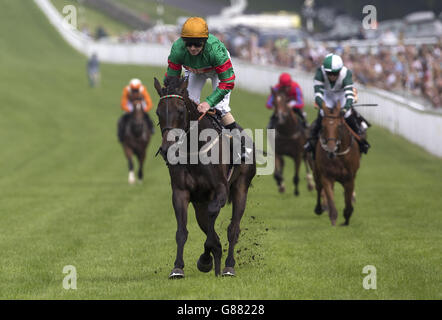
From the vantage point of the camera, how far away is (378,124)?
33375 mm

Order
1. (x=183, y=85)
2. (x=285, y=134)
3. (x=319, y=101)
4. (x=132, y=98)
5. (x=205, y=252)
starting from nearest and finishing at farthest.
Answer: (x=183, y=85), (x=205, y=252), (x=319, y=101), (x=285, y=134), (x=132, y=98)

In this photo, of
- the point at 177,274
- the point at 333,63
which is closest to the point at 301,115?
the point at 333,63

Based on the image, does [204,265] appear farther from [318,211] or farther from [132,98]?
[132,98]

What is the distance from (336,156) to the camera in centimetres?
1423

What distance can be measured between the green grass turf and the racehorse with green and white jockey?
1.40 m

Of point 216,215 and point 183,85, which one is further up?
point 183,85

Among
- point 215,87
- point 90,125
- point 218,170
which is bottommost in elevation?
point 90,125

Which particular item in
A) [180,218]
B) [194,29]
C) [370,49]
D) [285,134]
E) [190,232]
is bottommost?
[190,232]

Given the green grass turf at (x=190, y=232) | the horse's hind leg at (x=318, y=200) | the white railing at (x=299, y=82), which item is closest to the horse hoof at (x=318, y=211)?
the horse's hind leg at (x=318, y=200)

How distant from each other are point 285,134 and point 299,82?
21632mm

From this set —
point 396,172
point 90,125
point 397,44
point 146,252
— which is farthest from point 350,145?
point 90,125

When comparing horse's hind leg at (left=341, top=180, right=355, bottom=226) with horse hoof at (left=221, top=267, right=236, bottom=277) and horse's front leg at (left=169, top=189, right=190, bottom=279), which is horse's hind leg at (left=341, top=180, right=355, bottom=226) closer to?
horse hoof at (left=221, top=267, right=236, bottom=277)

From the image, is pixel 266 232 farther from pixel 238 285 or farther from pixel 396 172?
pixel 396 172
